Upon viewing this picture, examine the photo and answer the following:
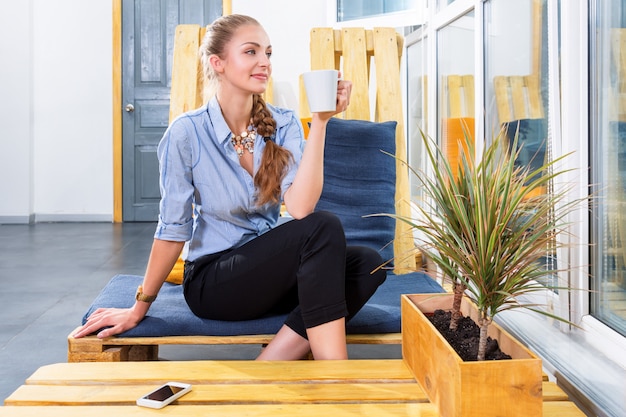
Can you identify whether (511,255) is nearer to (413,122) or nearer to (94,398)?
(94,398)

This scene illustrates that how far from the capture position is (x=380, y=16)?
367 cm

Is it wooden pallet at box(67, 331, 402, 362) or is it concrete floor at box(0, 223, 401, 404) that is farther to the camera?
concrete floor at box(0, 223, 401, 404)

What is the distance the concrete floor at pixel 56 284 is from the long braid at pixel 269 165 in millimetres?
753

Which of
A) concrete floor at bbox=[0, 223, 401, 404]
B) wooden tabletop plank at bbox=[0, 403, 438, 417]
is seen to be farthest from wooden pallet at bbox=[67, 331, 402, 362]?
wooden tabletop plank at bbox=[0, 403, 438, 417]

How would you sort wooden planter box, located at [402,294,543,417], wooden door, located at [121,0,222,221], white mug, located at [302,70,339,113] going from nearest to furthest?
wooden planter box, located at [402,294,543,417] < white mug, located at [302,70,339,113] < wooden door, located at [121,0,222,221]

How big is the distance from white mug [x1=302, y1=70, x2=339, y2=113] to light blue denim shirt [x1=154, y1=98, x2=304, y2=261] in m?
0.49

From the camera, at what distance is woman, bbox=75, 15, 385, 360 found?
5.95 feet

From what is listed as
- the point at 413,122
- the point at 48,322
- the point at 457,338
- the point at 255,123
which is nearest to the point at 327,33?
the point at 413,122

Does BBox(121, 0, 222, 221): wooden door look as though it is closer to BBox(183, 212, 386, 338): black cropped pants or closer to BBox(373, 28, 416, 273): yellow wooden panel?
BBox(373, 28, 416, 273): yellow wooden panel

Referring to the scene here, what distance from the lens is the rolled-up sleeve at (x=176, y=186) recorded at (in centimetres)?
187

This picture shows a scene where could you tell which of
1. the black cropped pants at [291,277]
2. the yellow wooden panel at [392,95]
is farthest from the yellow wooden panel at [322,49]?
the black cropped pants at [291,277]

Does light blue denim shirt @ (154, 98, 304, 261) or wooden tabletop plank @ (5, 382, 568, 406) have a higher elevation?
light blue denim shirt @ (154, 98, 304, 261)

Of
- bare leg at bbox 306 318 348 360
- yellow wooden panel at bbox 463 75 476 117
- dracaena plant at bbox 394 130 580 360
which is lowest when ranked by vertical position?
bare leg at bbox 306 318 348 360

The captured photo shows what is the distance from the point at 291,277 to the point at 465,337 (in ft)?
1.81
